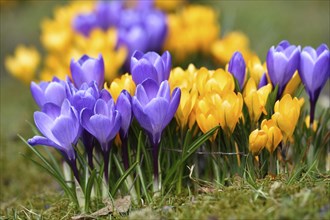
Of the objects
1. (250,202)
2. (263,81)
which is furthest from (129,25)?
(250,202)

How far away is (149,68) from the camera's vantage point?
2.45m

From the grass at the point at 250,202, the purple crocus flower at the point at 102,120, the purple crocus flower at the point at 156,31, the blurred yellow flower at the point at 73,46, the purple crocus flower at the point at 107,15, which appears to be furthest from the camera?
the purple crocus flower at the point at 107,15

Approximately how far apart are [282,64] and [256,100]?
246 millimetres

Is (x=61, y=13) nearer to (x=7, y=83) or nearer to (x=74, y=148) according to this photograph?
(x=7, y=83)

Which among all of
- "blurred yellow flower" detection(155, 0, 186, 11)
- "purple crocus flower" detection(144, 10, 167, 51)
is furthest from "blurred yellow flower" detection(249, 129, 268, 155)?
"blurred yellow flower" detection(155, 0, 186, 11)

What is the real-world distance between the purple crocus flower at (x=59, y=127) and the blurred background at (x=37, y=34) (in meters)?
1.07

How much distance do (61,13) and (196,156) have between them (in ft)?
9.87

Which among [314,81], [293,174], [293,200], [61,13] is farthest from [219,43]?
[293,200]

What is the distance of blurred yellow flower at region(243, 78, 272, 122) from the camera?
2.42 meters

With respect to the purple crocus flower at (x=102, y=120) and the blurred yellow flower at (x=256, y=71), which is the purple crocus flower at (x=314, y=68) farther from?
the purple crocus flower at (x=102, y=120)

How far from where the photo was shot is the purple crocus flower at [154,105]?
2.29 m

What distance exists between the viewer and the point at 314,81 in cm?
258

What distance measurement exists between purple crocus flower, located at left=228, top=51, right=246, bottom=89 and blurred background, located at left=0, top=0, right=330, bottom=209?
1400 millimetres

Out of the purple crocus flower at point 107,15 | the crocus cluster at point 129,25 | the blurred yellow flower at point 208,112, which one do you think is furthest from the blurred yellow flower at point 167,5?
the blurred yellow flower at point 208,112
